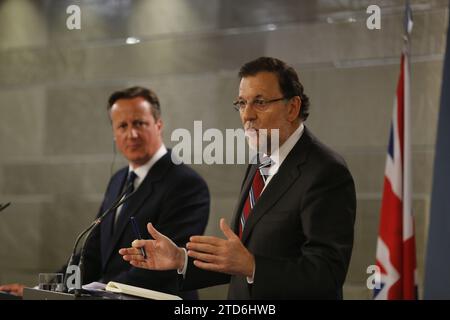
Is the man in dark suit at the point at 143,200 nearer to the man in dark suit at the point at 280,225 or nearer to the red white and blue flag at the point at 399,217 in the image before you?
the man in dark suit at the point at 280,225

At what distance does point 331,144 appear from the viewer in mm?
4566

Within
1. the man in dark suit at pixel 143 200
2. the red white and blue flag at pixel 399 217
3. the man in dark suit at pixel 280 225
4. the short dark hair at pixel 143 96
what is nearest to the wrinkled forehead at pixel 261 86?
the man in dark suit at pixel 280 225

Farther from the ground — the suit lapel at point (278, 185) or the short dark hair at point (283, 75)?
the short dark hair at point (283, 75)

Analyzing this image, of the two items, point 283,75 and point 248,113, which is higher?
point 283,75

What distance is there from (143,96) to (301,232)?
2.28 metres

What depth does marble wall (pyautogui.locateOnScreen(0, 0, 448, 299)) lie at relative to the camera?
4441 millimetres

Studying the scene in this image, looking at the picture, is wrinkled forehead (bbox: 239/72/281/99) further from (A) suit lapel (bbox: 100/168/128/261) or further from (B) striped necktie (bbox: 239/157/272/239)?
(A) suit lapel (bbox: 100/168/128/261)

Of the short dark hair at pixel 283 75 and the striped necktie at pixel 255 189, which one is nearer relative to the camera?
the striped necktie at pixel 255 189

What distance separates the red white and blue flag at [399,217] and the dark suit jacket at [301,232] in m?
0.56

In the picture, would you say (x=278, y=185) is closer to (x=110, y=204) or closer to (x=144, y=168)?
(x=144, y=168)

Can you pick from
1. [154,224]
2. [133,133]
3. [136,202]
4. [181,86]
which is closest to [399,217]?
[154,224]

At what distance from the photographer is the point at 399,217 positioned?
3852 mm

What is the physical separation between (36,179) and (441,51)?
11.0ft

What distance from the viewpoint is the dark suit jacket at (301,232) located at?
3055 millimetres
